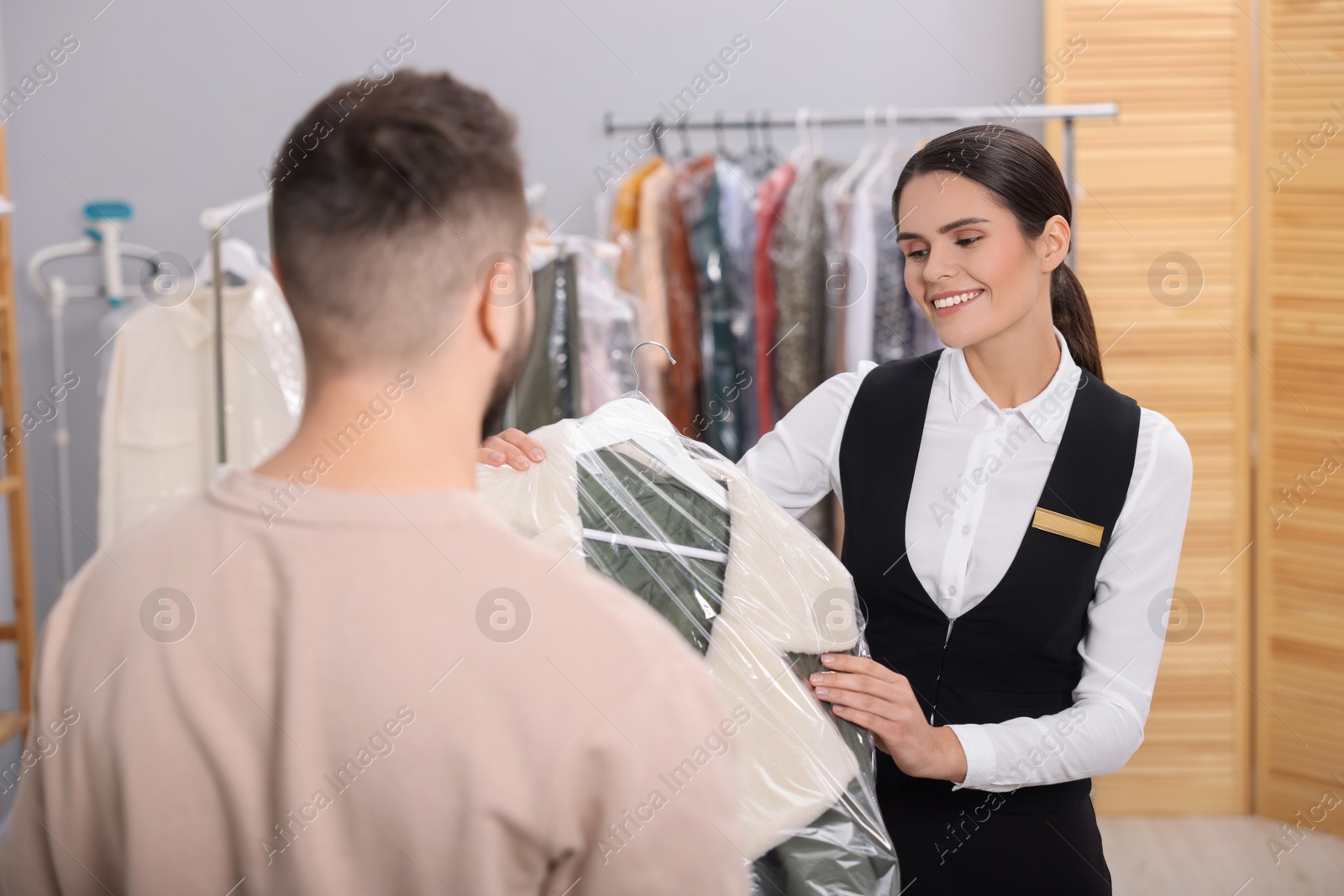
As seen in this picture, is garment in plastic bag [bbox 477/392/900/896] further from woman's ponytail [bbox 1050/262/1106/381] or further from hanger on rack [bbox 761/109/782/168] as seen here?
hanger on rack [bbox 761/109/782/168]

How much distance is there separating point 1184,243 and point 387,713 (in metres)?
2.74

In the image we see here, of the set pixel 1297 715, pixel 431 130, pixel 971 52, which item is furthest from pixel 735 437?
pixel 431 130

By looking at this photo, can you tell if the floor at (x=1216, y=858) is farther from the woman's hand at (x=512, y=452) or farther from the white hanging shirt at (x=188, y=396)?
the white hanging shirt at (x=188, y=396)

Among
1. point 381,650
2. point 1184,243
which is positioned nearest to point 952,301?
point 381,650

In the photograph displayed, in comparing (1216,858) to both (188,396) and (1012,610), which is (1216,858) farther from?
(188,396)

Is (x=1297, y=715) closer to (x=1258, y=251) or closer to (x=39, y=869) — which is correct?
(x=1258, y=251)

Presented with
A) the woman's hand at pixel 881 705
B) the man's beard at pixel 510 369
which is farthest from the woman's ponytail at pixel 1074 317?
the man's beard at pixel 510 369

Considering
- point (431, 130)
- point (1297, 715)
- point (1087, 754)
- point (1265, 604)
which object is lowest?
point (1297, 715)

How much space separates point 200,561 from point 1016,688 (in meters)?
1.00

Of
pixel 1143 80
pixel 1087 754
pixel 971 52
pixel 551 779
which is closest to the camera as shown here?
pixel 551 779

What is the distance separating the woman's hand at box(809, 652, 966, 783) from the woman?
0.07 m

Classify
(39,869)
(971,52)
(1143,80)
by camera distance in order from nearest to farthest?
(39,869) < (1143,80) < (971,52)

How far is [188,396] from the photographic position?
249cm

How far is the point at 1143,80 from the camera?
8.91ft
